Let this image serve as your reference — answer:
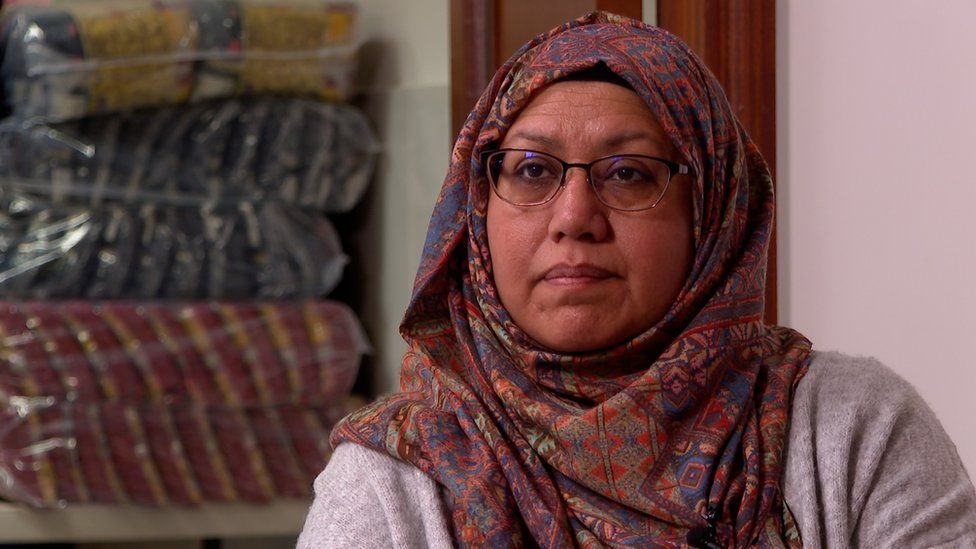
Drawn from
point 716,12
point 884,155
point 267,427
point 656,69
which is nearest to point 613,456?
point 656,69

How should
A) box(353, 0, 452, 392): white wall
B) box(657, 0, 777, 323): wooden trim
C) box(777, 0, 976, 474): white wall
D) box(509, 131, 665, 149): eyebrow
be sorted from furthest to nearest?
box(353, 0, 452, 392): white wall < box(657, 0, 777, 323): wooden trim < box(777, 0, 976, 474): white wall < box(509, 131, 665, 149): eyebrow

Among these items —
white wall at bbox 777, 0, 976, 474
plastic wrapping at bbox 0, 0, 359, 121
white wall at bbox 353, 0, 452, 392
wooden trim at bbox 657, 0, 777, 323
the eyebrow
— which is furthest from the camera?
white wall at bbox 353, 0, 452, 392

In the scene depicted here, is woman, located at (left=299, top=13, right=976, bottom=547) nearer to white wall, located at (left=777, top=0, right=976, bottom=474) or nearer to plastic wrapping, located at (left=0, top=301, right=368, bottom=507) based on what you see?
white wall, located at (left=777, top=0, right=976, bottom=474)

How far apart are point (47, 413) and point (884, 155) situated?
4.85ft

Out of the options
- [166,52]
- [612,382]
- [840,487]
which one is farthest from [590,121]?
[166,52]

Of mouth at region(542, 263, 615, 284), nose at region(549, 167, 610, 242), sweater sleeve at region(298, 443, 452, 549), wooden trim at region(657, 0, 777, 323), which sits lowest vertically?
sweater sleeve at region(298, 443, 452, 549)

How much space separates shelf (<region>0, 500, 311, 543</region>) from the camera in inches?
88.4

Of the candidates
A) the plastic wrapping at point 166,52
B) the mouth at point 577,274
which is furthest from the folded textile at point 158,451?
the mouth at point 577,274

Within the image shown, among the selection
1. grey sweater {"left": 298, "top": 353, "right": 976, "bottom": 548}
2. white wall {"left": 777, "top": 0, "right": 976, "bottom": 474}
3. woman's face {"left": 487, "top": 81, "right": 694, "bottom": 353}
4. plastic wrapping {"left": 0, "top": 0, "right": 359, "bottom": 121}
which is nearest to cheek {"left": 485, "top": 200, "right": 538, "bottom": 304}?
woman's face {"left": 487, "top": 81, "right": 694, "bottom": 353}

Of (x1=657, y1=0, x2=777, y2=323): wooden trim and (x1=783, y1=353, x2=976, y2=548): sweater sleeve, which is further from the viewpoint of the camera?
(x1=657, y1=0, x2=777, y2=323): wooden trim

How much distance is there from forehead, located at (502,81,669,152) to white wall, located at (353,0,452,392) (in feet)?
3.56

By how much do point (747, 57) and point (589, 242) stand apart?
0.64 m

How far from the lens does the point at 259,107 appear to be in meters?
2.36

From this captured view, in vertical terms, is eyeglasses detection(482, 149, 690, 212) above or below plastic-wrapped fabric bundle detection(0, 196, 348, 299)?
above
